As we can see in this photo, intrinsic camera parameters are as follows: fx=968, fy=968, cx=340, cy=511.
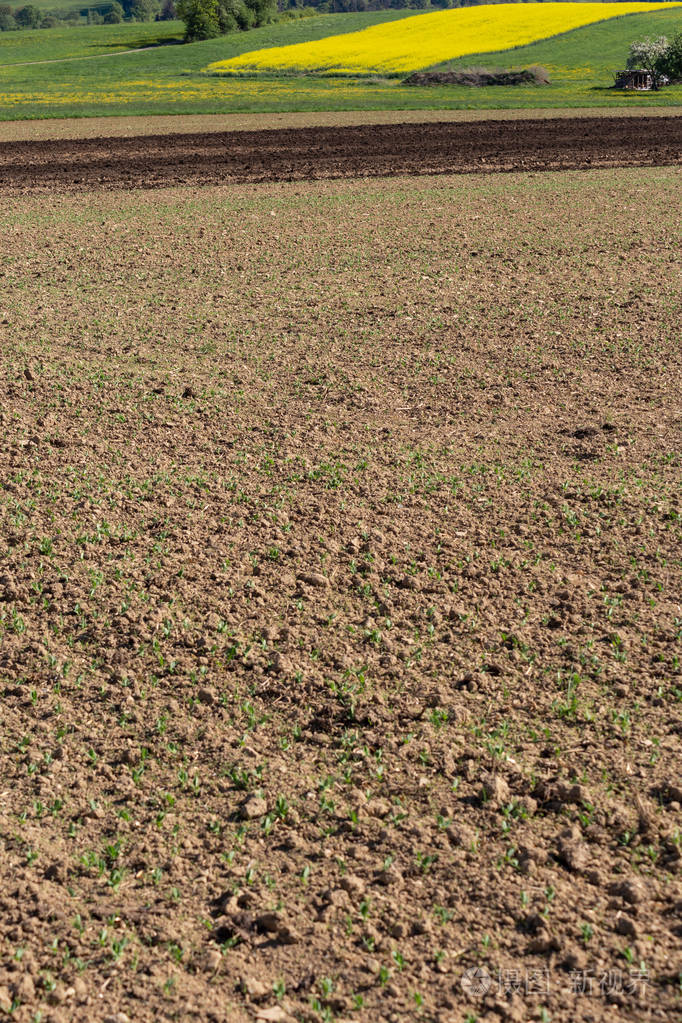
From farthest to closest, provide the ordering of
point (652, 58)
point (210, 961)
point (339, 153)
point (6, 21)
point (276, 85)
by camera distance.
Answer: point (6, 21) → point (276, 85) → point (652, 58) → point (339, 153) → point (210, 961)

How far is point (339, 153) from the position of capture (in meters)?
25.8

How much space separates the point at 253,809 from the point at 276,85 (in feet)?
182

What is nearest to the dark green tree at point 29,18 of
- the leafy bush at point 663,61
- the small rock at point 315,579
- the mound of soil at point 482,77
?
the mound of soil at point 482,77

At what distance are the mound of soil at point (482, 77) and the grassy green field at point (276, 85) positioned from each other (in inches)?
41.7

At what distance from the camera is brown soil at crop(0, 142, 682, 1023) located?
403 cm

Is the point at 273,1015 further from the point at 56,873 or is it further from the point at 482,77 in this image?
the point at 482,77

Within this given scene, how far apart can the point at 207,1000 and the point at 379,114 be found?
127 feet

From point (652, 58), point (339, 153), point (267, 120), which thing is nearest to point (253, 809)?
point (339, 153)

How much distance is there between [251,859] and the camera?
4520 mm

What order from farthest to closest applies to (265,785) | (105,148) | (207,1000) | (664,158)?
1. (105,148)
2. (664,158)
3. (265,785)
4. (207,1000)

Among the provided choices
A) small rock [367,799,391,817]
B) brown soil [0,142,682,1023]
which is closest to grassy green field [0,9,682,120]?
brown soil [0,142,682,1023]

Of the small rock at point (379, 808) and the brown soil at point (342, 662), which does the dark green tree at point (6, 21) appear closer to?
the brown soil at point (342, 662)

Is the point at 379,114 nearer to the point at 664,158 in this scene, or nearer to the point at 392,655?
the point at 664,158

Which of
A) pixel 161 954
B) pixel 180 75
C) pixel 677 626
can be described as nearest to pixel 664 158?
pixel 677 626
